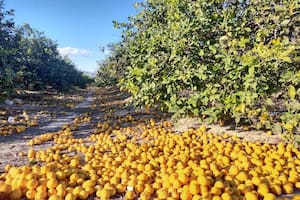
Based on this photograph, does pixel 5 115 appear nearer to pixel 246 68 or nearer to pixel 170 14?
pixel 170 14

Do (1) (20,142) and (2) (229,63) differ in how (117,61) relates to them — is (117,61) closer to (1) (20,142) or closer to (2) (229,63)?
Result: (1) (20,142)

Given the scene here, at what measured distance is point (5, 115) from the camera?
9.14 meters

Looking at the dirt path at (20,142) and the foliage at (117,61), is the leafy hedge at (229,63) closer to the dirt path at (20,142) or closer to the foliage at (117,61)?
the dirt path at (20,142)

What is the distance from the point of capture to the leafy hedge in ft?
13.6

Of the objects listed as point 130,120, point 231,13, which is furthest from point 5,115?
point 231,13

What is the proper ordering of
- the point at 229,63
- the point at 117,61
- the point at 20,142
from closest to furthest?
the point at 229,63 < the point at 20,142 < the point at 117,61

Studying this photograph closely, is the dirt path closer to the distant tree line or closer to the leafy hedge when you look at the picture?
the leafy hedge

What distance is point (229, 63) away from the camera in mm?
4426

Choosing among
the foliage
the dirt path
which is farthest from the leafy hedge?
the foliage

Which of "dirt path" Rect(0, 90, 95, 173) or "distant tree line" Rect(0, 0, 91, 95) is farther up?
"distant tree line" Rect(0, 0, 91, 95)

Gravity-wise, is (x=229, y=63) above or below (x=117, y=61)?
below

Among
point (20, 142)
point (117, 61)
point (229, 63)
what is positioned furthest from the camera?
point (117, 61)

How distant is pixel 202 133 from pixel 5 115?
7.11 metres

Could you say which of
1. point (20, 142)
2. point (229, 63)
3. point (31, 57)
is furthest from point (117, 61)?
point (229, 63)
